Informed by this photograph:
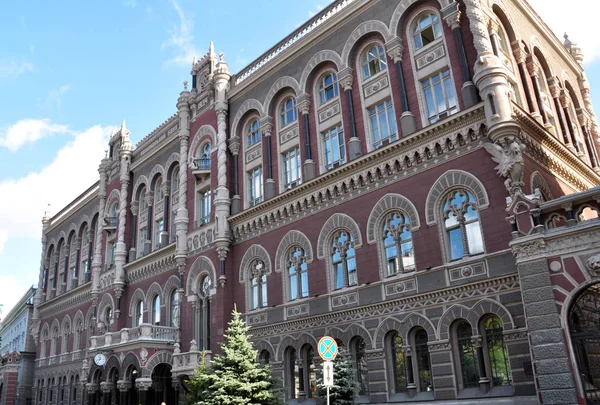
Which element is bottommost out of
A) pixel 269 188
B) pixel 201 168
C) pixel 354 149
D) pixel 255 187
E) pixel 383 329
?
pixel 383 329

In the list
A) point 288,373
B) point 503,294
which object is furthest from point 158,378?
point 503,294

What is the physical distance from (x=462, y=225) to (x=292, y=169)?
1129 cm

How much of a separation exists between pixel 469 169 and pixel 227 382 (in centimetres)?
1316

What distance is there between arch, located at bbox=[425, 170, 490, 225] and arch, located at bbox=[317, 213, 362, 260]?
375cm

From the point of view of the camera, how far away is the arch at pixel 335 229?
2467cm

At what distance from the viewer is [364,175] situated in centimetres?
2486

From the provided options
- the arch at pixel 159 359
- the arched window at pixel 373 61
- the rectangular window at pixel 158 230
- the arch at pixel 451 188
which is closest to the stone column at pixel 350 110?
the arched window at pixel 373 61

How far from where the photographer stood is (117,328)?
39438mm

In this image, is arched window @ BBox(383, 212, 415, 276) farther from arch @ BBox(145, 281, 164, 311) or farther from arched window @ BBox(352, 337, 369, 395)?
arch @ BBox(145, 281, 164, 311)

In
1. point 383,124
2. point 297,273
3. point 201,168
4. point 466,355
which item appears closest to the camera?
point 466,355

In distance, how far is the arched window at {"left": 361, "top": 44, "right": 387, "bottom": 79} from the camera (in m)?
26.3

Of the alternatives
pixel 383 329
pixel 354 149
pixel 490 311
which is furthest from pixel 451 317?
pixel 354 149

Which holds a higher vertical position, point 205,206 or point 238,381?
point 205,206

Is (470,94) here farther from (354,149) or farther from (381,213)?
(381,213)
